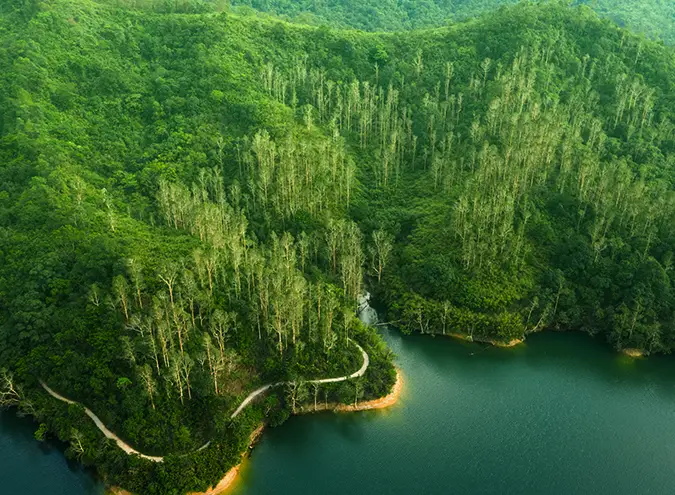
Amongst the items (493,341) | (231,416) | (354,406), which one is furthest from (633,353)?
(231,416)

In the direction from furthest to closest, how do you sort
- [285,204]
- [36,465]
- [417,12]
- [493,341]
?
[417,12] < [285,204] < [493,341] < [36,465]

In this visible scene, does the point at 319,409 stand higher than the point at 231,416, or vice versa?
the point at 231,416

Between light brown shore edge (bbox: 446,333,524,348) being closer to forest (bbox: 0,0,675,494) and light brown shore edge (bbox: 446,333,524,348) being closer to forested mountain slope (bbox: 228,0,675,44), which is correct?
forest (bbox: 0,0,675,494)

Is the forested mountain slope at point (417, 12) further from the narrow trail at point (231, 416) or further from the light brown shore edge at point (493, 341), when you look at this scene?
the narrow trail at point (231, 416)

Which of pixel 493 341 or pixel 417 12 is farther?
pixel 417 12

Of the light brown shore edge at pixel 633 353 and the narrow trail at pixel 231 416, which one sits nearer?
the narrow trail at pixel 231 416

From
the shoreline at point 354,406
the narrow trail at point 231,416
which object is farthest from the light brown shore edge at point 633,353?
the narrow trail at point 231,416

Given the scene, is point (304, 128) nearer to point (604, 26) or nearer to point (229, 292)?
point (229, 292)

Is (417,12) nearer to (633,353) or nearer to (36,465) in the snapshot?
(633,353)
